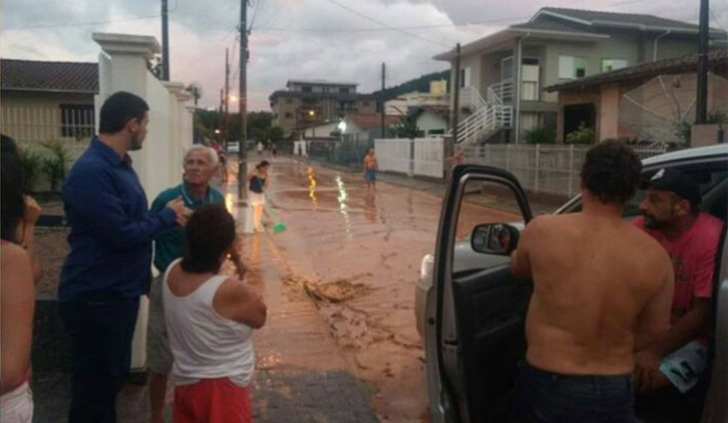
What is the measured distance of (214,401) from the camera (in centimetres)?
280

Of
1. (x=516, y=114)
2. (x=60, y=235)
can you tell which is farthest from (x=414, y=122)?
(x=60, y=235)

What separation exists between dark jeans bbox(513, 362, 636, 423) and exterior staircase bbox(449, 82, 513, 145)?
2868 centimetres

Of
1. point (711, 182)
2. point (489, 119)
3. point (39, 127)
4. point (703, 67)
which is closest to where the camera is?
point (711, 182)

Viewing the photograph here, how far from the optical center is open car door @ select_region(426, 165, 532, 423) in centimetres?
281

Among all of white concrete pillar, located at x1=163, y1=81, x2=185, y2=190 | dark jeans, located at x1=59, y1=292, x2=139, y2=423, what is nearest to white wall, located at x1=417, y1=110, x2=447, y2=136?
white concrete pillar, located at x1=163, y1=81, x2=185, y2=190

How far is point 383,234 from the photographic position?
13688 millimetres

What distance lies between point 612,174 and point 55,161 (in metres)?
15.5

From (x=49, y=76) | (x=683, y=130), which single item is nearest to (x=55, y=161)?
(x=49, y=76)

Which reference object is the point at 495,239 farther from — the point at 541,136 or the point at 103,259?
the point at 541,136

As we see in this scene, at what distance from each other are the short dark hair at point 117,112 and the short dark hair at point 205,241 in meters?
0.74

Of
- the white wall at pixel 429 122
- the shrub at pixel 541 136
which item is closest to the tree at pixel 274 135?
the white wall at pixel 429 122

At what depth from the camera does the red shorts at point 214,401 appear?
2.80 m

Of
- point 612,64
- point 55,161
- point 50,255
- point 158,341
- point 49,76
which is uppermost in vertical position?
point 612,64

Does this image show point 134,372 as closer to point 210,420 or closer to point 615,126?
point 210,420
